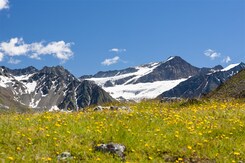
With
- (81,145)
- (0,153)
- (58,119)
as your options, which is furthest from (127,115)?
(0,153)

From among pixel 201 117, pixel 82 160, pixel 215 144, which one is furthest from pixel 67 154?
pixel 201 117

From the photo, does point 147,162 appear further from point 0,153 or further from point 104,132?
point 0,153

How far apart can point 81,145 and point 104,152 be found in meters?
0.86

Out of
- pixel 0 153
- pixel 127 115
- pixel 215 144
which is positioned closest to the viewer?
pixel 0 153

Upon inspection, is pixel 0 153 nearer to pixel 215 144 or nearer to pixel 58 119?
pixel 58 119

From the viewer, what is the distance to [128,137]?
529 inches

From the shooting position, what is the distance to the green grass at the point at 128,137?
484 inches

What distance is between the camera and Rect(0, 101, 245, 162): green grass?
12289mm

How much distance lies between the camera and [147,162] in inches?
469

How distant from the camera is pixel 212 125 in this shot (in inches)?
611

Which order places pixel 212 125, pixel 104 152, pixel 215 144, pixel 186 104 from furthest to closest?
pixel 186 104 → pixel 212 125 → pixel 215 144 → pixel 104 152

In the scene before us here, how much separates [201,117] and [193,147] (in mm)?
4316

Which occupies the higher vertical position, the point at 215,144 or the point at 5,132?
the point at 5,132

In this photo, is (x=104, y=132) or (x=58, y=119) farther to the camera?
(x=58, y=119)
